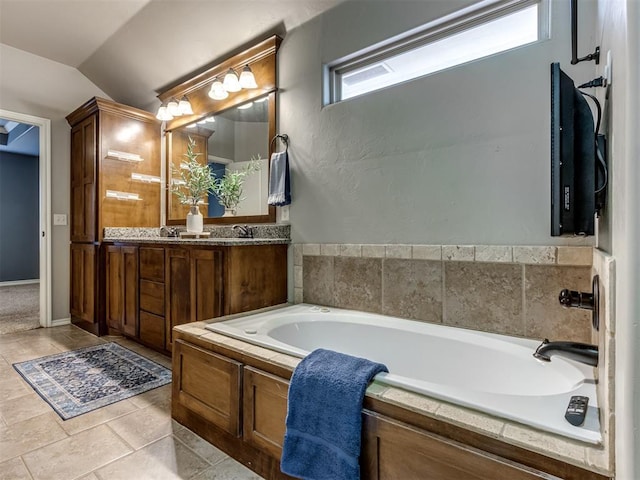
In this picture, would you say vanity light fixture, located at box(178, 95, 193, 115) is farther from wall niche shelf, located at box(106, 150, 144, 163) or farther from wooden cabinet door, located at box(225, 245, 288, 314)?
wooden cabinet door, located at box(225, 245, 288, 314)

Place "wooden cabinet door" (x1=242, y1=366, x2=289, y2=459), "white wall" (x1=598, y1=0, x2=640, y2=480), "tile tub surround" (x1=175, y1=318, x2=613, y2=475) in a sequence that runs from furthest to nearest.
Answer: "wooden cabinet door" (x1=242, y1=366, x2=289, y2=459)
"tile tub surround" (x1=175, y1=318, x2=613, y2=475)
"white wall" (x1=598, y1=0, x2=640, y2=480)

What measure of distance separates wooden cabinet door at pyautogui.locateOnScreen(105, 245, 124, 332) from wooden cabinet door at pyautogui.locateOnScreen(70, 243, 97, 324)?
0.54ft

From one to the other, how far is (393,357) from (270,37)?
244 centimetres

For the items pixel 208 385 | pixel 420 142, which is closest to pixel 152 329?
pixel 208 385

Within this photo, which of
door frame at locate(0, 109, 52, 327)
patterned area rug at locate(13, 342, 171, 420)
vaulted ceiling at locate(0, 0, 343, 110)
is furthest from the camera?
door frame at locate(0, 109, 52, 327)

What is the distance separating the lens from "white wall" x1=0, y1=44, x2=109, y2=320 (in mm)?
3432

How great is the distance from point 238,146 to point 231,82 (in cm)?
50

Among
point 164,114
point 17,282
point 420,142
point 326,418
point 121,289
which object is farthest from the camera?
point 17,282

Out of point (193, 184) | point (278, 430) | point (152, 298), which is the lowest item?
point (278, 430)

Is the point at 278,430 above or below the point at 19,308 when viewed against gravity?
above

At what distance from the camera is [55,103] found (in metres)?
3.69

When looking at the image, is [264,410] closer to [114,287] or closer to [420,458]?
[420,458]

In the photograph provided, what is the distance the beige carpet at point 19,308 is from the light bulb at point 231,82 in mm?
3205

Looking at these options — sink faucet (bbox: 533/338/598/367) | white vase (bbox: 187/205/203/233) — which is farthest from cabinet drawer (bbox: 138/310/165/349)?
sink faucet (bbox: 533/338/598/367)
